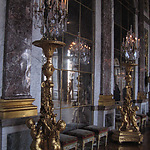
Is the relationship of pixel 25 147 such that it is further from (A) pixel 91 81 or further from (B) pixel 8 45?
(A) pixel 91 81

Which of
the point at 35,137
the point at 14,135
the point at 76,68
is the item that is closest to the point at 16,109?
the point at 14,135

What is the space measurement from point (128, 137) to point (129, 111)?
28.3 inches

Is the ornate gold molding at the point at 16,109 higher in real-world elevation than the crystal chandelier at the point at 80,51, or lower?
lower

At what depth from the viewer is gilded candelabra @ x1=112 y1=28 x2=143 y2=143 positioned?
19.4 ft

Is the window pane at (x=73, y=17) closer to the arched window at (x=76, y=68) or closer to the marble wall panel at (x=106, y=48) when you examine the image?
the arched window at (x=76, y=68)

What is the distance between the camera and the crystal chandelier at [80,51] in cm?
594

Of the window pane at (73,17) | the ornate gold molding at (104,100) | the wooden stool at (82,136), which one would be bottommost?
the wooden stool at (82,136)

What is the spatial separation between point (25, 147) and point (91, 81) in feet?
10.9

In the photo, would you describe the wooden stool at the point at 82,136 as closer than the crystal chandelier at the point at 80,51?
Yes

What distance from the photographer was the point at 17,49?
12.2 feet

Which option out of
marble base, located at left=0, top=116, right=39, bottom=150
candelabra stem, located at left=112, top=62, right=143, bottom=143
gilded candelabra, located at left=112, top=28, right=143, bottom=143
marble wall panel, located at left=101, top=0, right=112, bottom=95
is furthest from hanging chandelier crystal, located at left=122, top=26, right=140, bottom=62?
marble base, located at left=0, top=116, right=39, bottom=150

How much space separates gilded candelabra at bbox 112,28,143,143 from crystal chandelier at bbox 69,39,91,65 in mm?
1117

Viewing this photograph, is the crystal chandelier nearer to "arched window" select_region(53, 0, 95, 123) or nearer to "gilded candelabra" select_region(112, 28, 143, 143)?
"arched window" select_region(53, 0, 95, 123)

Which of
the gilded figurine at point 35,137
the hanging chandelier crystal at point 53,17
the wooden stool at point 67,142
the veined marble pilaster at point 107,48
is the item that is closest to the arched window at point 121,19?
the veined marble pilaster at point 107,48
